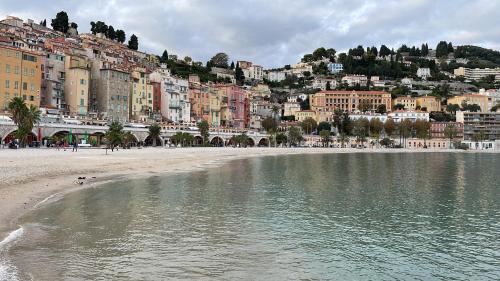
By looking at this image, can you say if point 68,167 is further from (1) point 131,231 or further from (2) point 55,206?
(1) point 131,231

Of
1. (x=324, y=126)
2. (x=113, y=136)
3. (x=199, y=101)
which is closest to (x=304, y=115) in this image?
(x=324, y=126)

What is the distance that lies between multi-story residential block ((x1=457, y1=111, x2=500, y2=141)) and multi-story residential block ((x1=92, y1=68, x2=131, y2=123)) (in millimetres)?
122574

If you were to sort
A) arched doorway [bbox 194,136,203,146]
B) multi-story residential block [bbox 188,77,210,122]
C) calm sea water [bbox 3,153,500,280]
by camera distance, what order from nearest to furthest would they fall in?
calm sea water [bbox 3,153,500,280]
arched doorway [bbox 194,136,203,146]
multi-story residential block [bbox 188,77,210,122]

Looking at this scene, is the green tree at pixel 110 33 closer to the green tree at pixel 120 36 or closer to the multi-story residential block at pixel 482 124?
the green tree at pixel 120 36

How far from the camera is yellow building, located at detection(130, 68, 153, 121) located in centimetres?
10375

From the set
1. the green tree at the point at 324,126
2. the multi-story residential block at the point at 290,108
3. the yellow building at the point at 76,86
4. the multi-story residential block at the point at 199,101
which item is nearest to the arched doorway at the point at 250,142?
the multi-story residential block at the point at 199,101

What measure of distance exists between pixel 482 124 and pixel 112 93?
134 metres

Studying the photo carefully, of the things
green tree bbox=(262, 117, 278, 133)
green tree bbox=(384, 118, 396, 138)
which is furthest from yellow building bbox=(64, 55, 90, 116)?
green tree bbox=(384, 118, 396, 138)

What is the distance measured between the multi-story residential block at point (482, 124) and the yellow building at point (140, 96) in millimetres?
115143

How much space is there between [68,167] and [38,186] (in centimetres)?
1145

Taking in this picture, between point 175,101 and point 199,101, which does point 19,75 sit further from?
point 199,101

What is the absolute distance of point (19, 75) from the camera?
7769 centimetres

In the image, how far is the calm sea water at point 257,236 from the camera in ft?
44.5

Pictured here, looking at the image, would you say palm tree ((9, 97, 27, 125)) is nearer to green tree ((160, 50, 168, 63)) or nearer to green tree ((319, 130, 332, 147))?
green tree ((319, 130, 332, 147))
